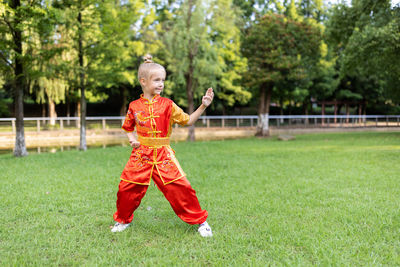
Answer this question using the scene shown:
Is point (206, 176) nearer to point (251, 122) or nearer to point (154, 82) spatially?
point (154, 82)

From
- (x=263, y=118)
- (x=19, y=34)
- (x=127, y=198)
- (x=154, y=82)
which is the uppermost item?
(x=19, y=34)

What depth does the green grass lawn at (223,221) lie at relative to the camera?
9.87 ft

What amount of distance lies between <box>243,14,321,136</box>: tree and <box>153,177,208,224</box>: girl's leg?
15.2m

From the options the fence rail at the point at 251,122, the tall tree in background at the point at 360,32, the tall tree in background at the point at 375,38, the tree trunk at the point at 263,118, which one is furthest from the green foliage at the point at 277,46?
the fence rail at the point at 251,122

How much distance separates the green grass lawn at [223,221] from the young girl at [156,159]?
32 centimetres

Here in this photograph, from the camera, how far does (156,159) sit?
3535 mm

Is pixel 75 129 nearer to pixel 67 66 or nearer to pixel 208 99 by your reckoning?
pixel 67 66

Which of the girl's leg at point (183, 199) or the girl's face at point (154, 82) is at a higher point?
the girl's face at point (154, 82)

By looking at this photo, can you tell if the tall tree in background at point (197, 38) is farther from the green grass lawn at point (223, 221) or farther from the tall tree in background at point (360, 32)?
the green grass lawn at point (223, 221)

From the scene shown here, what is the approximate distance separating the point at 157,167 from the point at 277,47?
52.9 ft

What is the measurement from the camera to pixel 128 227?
12.5ft

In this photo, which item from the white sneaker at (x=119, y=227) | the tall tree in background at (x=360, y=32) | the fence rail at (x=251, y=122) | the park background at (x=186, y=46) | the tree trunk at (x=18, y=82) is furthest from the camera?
the fence rail at (x=251, y=122)

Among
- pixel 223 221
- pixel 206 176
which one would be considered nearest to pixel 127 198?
pixel 223 221

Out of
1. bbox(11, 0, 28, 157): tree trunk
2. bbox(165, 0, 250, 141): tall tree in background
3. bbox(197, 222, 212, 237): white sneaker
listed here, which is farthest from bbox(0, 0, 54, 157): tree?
bbox(197, 222, 212, 237): white sneaker
